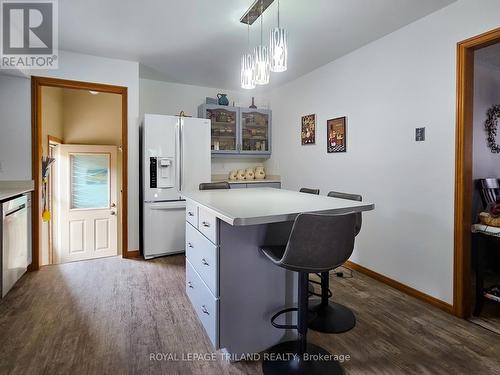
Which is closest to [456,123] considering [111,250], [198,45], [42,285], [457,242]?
[457,242]

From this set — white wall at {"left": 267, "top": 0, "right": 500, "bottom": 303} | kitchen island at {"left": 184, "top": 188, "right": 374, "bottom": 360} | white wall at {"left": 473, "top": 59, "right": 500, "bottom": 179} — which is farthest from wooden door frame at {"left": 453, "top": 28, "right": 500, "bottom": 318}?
kitchen island at {"left": 184, "top": 188, "right": 374, "bottom": 360}

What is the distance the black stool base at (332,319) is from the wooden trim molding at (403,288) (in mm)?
Answer: 731

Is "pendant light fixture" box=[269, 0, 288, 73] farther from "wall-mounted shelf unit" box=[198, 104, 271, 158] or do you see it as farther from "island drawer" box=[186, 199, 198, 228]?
"wall-mounted shelf unit" box=[198, 104, 271, 158]

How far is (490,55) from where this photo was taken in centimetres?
272

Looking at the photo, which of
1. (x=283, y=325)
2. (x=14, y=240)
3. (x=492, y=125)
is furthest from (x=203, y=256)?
(x=492, y=125)

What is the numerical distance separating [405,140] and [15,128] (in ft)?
13.0

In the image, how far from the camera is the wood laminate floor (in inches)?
65.6

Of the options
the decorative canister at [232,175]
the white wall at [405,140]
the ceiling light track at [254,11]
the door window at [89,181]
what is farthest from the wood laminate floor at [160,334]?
the ceiling light track at [254,11]

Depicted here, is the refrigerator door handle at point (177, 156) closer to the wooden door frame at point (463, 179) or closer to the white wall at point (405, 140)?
the white wall at point (405, 140)

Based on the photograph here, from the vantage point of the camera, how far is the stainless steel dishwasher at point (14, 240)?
7.79 feet

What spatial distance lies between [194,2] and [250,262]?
6.72 ft

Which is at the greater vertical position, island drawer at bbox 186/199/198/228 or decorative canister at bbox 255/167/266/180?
decorative canister at bbox 255/167/266/180

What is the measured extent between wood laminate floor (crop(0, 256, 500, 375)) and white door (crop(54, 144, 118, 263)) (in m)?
1.83

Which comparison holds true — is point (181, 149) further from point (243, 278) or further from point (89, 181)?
point (243, 278)
